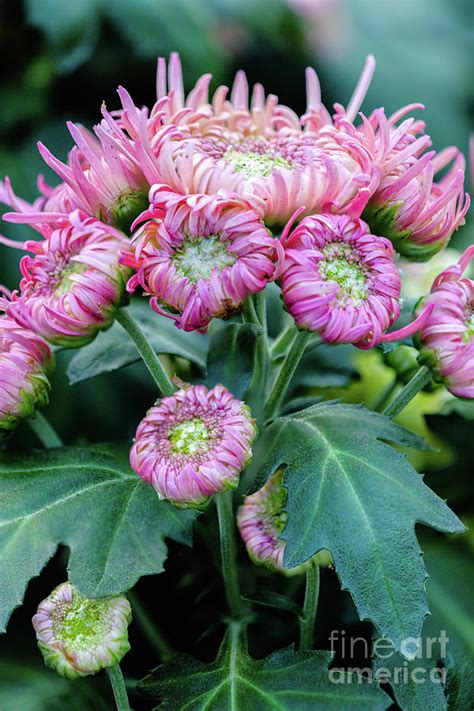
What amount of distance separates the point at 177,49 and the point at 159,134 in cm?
74

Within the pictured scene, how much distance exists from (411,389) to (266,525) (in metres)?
0.11

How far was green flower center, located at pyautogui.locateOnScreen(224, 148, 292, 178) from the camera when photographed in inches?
16.8

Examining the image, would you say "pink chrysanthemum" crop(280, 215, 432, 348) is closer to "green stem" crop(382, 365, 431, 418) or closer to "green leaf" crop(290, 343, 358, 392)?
"green stem" crop(382, 365, 431, 418)

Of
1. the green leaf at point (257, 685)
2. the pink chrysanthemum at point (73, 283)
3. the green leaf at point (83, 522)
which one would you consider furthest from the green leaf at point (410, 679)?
the pink chrysanthemum at point (73, 283)

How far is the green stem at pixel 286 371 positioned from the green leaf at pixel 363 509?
1.1 inches

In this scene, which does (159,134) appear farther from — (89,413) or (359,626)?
(89,413)

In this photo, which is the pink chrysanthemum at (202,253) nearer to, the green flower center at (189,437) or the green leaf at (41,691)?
the green flower center at (189,437)

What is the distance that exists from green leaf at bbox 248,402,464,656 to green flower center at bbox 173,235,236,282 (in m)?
0.11

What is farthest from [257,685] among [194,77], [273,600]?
[194,77]

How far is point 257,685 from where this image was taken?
0.45m

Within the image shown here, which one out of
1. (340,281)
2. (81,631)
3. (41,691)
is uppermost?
(340,281)

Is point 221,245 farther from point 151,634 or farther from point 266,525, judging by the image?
point 151,634

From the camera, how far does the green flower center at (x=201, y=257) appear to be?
0.40m

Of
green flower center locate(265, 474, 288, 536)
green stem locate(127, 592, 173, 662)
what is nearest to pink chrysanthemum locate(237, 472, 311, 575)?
green flower center locate(265, 474, 288, 536)
